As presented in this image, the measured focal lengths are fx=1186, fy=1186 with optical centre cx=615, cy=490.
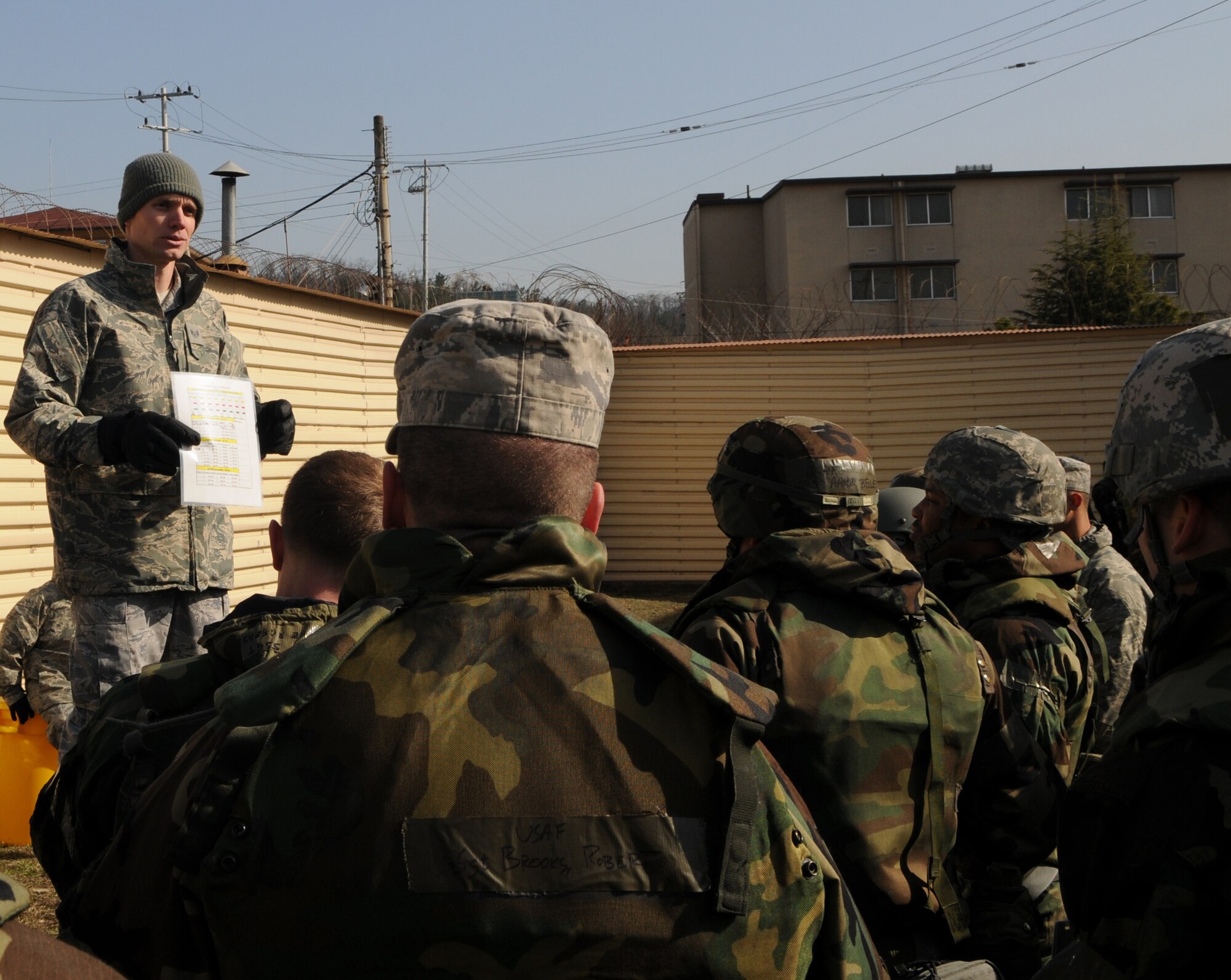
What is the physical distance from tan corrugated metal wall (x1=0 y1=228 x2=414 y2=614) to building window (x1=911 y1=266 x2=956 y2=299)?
109 ft

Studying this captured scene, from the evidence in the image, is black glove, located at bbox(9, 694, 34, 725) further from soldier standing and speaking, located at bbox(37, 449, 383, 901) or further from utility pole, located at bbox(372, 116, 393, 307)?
utility pole, located at bbox(372, 116, 393, 307)

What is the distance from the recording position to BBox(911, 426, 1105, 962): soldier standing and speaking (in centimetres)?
293

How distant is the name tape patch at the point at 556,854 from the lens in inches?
51.1

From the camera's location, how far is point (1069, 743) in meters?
3.09

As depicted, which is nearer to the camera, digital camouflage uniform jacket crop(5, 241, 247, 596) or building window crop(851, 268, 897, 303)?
digital camouflage uniform jacket crop(5, 241, 247, 596)

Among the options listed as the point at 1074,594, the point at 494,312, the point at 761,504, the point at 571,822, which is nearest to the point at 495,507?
the point at 494,312

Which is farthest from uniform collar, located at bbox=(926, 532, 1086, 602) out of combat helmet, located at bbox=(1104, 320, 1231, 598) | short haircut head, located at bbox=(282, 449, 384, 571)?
short haircut head, located at bbox=(282, 449, 384, 571)

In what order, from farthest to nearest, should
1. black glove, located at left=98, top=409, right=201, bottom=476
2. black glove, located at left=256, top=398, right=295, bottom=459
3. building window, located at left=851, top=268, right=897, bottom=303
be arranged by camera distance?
1. building window, located at left=851, top=268, right=897, bottom=303
2. black glove, located at left=256, top=398, right=295, bottom=459
3. black glove, located at left=98, top=409, right=201, bottom=476

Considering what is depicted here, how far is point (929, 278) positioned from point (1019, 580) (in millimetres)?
40714

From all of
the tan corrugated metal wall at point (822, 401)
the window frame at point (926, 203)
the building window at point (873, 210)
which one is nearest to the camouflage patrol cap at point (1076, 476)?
the tan corrugated metal wall at point (822, 401)

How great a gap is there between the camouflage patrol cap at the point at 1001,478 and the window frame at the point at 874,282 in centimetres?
3923

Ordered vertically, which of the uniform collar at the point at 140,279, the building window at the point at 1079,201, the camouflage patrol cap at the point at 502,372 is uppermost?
the building window at the point at 1079,201

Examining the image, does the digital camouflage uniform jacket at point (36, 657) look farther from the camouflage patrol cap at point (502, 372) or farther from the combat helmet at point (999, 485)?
the camouflage patrol cap at point (502, 372)

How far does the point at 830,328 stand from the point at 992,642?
15334 millimetres
